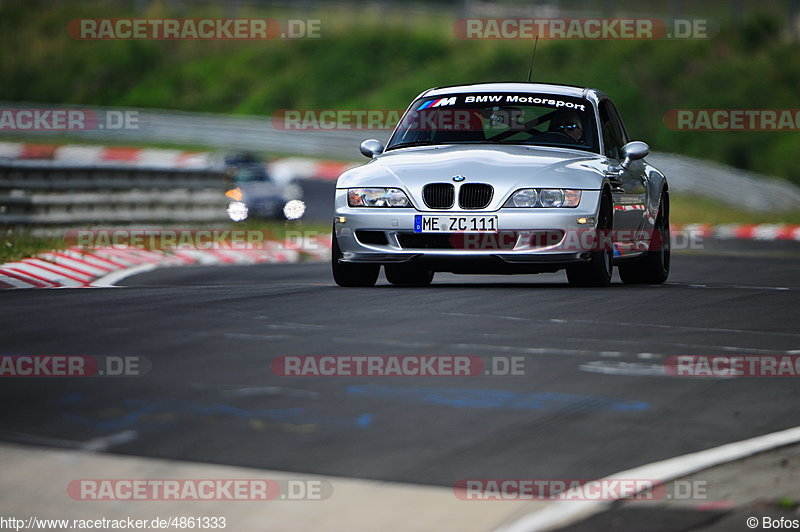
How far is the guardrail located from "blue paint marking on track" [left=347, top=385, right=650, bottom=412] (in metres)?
12.2

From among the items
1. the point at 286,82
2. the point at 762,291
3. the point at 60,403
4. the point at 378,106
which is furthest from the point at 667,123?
the point at 60,403

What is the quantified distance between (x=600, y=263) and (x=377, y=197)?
1.76 m

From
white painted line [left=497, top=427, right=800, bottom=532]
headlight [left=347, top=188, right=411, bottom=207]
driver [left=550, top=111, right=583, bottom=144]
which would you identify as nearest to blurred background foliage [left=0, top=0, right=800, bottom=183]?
driver [left=550, top=111, right=583, bottom=144]

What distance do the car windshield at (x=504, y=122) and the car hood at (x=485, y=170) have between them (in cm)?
58

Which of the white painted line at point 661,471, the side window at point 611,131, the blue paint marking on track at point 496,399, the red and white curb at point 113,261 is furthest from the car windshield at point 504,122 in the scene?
the white painted line at point 661,471

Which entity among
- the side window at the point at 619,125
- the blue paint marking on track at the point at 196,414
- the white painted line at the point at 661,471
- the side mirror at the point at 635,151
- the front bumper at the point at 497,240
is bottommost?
the white painted line at the point at 661,471

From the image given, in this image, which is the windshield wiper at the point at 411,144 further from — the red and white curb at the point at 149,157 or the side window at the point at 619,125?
the red and white curb at the point at 149,157

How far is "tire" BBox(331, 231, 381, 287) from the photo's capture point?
11.2 meters

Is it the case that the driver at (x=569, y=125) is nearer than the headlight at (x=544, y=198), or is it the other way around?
the headlight at (x=544, y=198)

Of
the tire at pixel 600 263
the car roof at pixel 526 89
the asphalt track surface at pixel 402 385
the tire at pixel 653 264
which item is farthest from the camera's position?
the tire at pixel 653 264

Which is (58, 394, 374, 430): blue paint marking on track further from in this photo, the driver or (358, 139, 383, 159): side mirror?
the driver

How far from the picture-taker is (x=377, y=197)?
1084 cm

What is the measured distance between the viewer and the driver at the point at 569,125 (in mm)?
12031

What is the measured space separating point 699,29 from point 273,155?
17.0 m
